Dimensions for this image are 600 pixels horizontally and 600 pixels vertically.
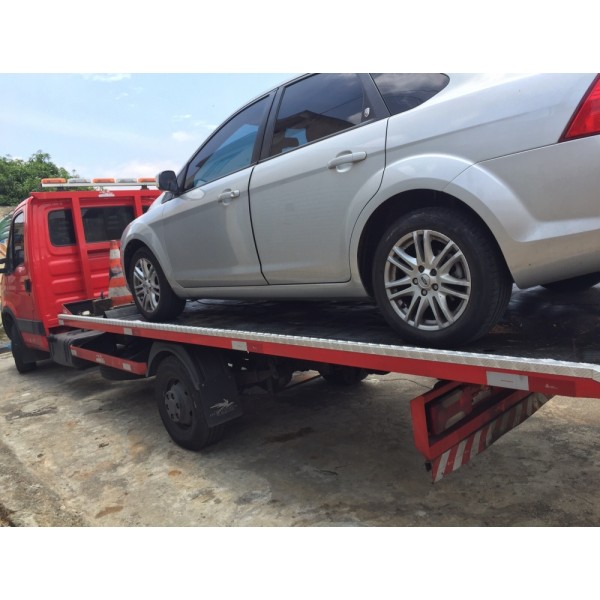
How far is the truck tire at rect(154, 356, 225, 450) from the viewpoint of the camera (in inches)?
153

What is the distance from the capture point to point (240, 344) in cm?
341

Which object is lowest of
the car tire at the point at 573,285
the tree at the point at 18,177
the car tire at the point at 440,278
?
the car tire at the point at 573,285

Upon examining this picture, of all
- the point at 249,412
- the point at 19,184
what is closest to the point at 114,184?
the point at 249,412

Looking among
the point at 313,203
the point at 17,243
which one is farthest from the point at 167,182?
the point at 17,243

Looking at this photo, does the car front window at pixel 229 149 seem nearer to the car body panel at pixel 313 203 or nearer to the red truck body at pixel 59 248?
the car body panel at pixel 313 203

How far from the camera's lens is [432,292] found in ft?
7.71

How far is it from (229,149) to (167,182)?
2.03ft

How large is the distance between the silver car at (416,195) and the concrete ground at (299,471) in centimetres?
111

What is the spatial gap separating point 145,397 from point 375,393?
2444 mm

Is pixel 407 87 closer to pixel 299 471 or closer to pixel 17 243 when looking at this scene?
pixel 299 471

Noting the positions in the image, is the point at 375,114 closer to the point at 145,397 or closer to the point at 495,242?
the point at 495,242

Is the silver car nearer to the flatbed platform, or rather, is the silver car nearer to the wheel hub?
the wheel hub

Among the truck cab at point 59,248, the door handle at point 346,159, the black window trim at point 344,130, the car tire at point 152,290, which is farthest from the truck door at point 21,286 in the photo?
the door handle at point 346,159

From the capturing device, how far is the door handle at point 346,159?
262 centimetres
